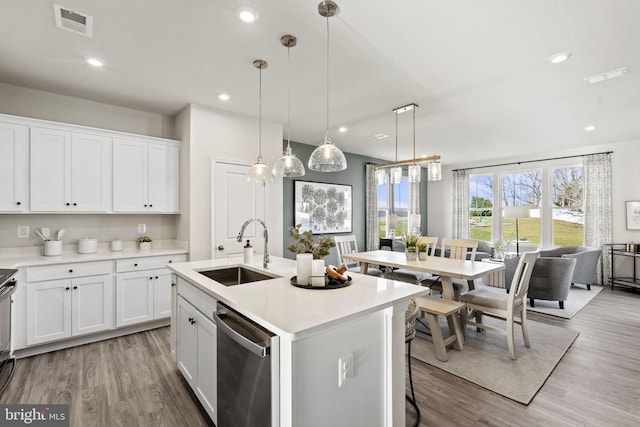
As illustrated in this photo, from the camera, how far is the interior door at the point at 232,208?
12.8 feet

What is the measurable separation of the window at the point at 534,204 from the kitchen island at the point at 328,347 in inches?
243

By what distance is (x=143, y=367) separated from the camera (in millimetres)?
2697

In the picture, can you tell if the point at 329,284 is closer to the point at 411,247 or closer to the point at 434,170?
the point at 411,247

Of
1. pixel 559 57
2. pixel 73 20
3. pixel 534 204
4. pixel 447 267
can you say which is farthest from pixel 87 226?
pixel 534 204

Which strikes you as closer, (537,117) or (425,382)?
(425,382)

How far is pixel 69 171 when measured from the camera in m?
3.25

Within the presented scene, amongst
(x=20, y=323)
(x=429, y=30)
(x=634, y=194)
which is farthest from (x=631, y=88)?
(x=20, y=323)

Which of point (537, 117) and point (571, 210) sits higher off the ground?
point (537, 117)

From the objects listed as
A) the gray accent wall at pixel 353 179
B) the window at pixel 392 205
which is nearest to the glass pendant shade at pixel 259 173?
the gray accent wall at pixel 353 179

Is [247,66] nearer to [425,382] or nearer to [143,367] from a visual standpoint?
[143,367]

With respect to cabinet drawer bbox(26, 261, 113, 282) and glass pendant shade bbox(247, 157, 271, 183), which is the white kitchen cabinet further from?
glass pendant shade bbox(247, 157, 271, 183)

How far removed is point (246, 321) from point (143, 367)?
6.35 ft

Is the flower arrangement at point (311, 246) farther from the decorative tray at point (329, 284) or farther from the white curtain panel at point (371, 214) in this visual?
the white curtain panel at point (371, 214)

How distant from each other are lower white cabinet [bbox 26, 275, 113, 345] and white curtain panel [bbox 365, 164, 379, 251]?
499 centimetres
